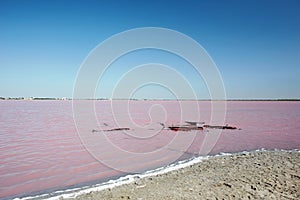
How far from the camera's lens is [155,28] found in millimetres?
17734

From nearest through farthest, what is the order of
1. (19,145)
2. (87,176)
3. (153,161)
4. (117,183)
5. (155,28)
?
(117,183)
(87,176)
(153,161)
(19,145)
(155,28)

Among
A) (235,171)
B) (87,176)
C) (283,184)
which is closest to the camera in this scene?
(283,184)

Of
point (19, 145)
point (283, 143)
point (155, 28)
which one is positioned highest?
point (155, 28)

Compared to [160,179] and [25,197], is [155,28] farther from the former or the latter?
[25,197]

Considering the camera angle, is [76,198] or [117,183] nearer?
[76,198]

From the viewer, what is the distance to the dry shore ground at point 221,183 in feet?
20.1

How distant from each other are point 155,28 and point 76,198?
13601 millimetres

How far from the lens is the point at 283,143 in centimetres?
1598

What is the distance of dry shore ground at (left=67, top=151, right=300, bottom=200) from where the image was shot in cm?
614

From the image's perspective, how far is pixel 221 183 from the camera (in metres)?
6.95

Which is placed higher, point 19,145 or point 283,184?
point 19,145

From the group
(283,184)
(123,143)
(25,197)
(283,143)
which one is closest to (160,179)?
(283,184)

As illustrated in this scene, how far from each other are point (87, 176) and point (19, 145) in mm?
7120

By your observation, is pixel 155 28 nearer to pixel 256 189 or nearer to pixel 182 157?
pixel 182 157
